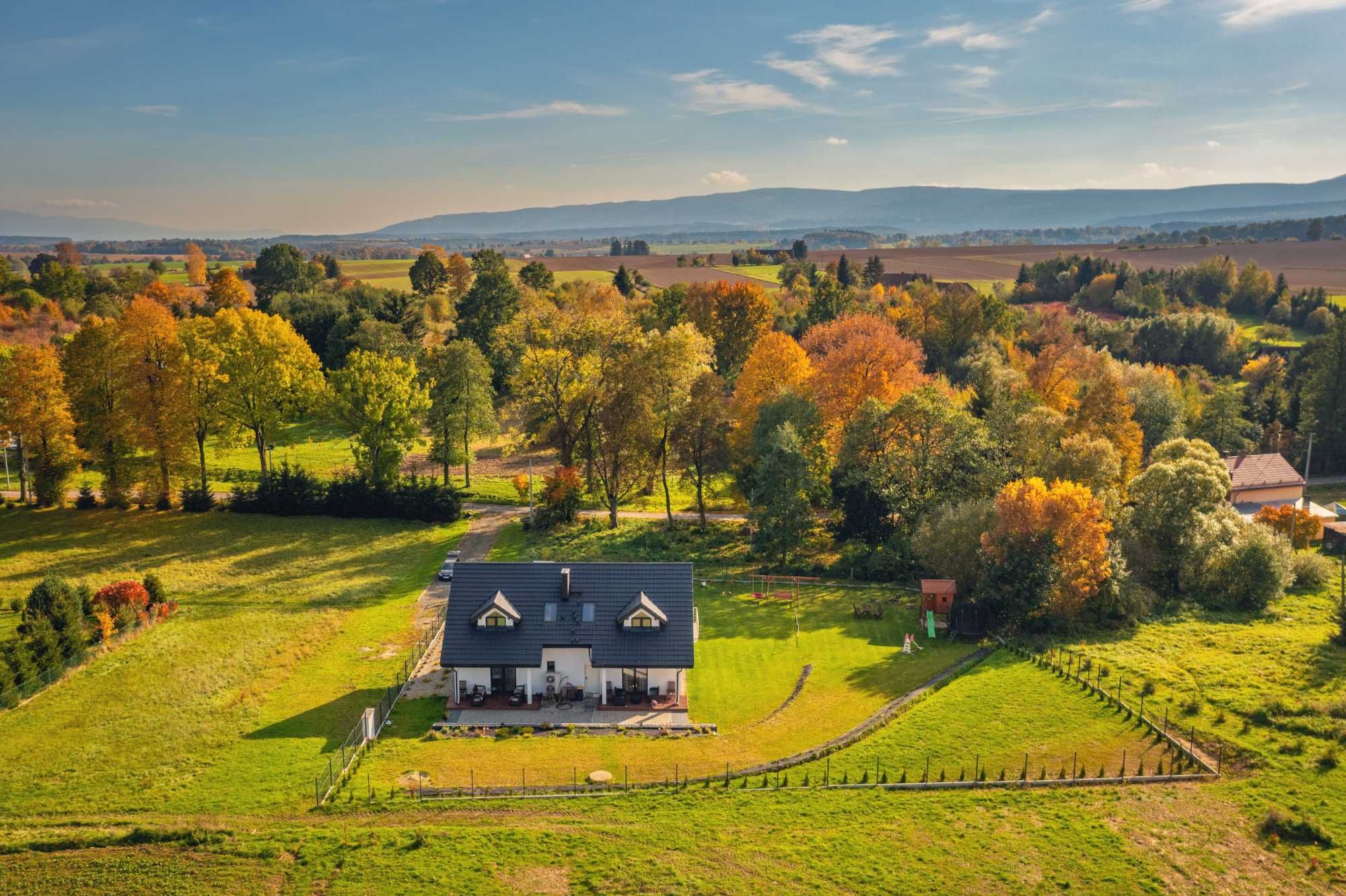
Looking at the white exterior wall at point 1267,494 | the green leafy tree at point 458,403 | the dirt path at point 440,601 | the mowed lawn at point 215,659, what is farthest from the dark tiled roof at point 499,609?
the white exterior wall at point 1267,494

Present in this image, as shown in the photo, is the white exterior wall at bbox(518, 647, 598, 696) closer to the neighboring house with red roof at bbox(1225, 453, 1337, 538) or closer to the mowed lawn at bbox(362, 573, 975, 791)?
the mowed lawn at bbox(362, 573, 975, 791)

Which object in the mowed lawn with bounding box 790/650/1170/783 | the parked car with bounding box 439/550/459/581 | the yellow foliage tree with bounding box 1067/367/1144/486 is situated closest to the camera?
the mowed lawn with bounding box 790/650/1170/783

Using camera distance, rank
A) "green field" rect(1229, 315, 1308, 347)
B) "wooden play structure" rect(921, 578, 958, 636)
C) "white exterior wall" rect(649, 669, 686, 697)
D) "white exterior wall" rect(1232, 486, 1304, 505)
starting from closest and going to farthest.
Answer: "white exterior wall" rect(649, 669, 686, 697)
"wooden play structure" rect(921, 578, 958, 636)
"white exterior wall" rect(1232, 486, 1304, 505)
"green field" rect(1229, 315, 1308, 347)

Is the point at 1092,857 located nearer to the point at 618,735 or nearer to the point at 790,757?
the point at 790,757

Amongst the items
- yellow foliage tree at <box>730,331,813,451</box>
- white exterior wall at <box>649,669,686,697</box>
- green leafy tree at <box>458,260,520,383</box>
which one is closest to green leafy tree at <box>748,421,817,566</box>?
yellow foliage tree at <box>730,331,813,451</box>

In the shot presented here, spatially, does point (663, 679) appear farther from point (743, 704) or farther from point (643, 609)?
point (743, 704)

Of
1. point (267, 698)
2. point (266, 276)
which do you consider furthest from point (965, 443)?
point (266, 276)

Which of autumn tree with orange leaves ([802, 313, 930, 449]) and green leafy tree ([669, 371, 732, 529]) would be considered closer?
green leafy tree ([669, 371, 732, 529])

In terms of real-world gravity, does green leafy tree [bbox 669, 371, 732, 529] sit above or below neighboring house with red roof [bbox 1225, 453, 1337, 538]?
above
